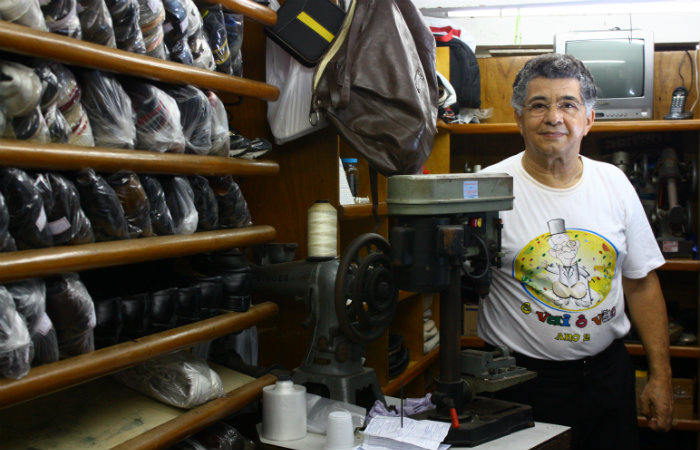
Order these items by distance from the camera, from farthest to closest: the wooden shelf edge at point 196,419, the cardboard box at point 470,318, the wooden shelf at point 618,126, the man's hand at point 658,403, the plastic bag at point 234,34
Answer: the cardboard box at point 470,318
the wooden shelf at point 618,126
the man's hand at point 658,403
the plastic bag at point 234,34
the wooden shelf edge at point 196,419

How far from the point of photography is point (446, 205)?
1.87 meters

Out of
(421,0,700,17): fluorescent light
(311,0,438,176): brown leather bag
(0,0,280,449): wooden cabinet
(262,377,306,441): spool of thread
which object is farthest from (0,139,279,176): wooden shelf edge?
(421,0,700,17): fluorescent light

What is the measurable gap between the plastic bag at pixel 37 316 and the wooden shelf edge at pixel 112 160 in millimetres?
223

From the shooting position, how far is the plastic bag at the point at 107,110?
5.07 feet

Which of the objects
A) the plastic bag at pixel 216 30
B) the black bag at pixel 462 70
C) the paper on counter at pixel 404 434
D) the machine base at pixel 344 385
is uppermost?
the black bag at pixel 462 70

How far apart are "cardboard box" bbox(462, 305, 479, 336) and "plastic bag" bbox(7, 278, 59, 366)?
3.00 metres

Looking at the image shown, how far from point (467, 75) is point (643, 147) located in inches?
47.3

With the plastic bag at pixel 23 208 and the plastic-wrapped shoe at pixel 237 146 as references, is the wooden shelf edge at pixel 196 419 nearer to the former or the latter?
the plastic bag at pixel 23 208

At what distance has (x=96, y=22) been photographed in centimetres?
150

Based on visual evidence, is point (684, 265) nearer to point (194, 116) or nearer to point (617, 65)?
point (617, 65)

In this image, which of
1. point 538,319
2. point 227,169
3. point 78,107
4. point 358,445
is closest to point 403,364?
point 538,319

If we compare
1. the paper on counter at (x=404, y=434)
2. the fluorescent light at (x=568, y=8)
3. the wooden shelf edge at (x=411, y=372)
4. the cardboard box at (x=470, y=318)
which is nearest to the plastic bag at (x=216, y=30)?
the paper on counter at (x=404, y=434)

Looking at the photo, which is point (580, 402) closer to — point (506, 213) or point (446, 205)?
point (506, 213)

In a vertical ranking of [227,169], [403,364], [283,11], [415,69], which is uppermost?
[283,11]
